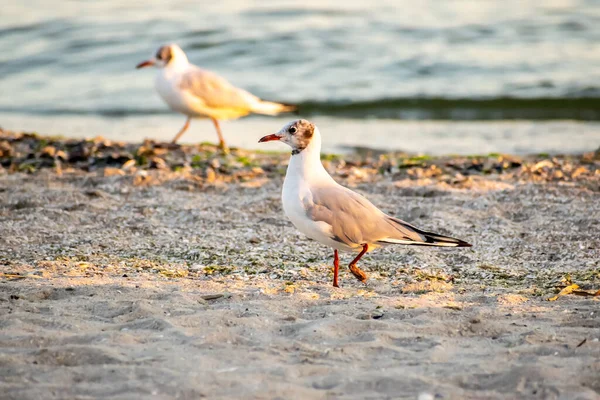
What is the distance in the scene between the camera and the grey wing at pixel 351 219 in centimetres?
461

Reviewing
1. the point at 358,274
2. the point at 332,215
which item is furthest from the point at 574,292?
the point at 332,215

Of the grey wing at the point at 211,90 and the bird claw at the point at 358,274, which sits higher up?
the grey wing at the point at 211,90

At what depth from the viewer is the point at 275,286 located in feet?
15.1

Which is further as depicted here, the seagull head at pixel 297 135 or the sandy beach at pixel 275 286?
the seagull head at pixel 297 135

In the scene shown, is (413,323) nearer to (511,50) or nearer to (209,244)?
(209,244)

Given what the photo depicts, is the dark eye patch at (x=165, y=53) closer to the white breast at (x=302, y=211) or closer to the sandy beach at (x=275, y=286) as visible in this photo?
the sandy beach at (x=275, y=286)

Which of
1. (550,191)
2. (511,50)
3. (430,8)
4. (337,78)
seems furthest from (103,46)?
(550,191)

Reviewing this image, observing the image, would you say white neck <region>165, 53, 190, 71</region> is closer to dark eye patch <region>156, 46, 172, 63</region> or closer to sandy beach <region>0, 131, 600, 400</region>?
dark eye patch <region>156, 46, 172, 63</region>

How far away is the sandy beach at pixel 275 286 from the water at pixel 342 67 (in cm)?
346

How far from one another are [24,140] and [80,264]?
175 inches

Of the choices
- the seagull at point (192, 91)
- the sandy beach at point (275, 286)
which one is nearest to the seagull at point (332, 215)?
the sandy beach at point (275, 286)

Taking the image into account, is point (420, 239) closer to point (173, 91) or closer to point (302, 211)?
point (302, 211)

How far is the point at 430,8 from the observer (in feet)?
59.0

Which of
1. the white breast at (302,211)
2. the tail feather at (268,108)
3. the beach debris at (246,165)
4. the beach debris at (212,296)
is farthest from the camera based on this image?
the tail feather at (268,108)
